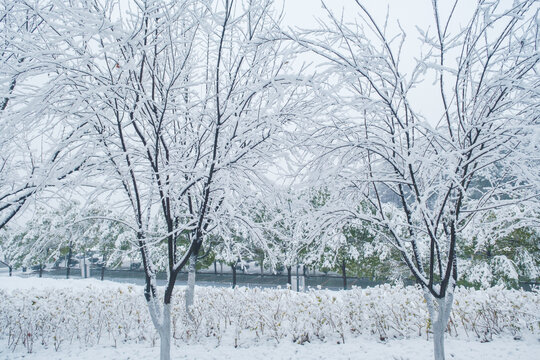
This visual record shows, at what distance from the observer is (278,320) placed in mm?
6176

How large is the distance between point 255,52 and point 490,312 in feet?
21.7

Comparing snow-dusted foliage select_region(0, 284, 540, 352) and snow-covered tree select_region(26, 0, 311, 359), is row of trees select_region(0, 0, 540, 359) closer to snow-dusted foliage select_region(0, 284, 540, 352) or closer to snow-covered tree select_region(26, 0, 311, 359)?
snow-covered tree select_region(26, 0, 311, 359)

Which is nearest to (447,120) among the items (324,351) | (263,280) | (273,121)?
(273,121)

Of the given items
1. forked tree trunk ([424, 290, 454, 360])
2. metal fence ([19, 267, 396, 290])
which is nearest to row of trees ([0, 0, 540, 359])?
forked tree trunk ([424, 290, 454, 360])

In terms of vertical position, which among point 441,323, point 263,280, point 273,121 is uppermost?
point 273,121

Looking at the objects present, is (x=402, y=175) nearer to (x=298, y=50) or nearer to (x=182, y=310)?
(x=298, y=50)

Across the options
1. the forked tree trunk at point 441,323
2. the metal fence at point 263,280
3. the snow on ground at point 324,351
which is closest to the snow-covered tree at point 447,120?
the forked tree trunk at point 441,323

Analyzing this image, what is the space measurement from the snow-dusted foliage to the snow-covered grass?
0.02 m

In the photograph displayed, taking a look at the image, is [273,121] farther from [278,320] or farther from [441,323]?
[278,320]

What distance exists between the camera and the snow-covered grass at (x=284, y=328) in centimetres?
528

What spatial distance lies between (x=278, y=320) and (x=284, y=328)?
233mm

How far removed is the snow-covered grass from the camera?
17.3 feet

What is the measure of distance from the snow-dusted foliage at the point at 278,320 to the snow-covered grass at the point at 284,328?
0.02 meters

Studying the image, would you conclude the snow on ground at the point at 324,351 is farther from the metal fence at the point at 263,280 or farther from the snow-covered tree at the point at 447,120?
the metal fence at the point at 263,280
